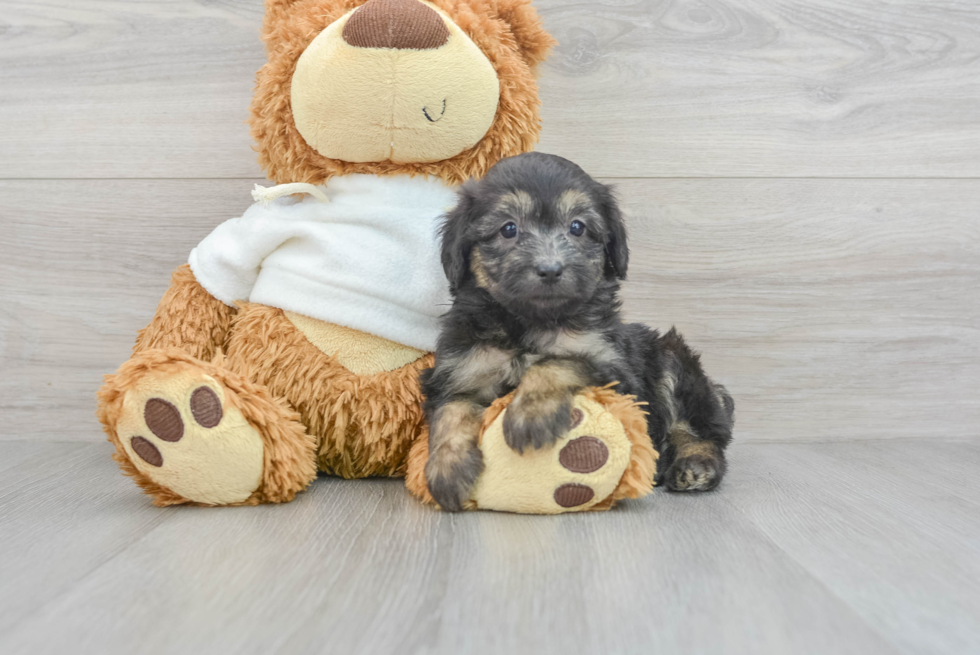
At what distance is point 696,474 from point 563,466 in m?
0.56

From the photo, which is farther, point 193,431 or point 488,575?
point 193,431

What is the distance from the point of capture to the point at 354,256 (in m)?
2.05

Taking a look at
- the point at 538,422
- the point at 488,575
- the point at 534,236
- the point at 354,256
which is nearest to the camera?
the point at 488,575

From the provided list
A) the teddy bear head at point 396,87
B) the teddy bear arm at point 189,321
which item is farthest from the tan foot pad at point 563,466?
the teddy bear arm at point 189,321

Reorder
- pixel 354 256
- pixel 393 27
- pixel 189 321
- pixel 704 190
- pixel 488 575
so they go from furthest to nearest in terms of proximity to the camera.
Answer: pixel 704 190 < pixel 189 321 < pixel 354 256 < pixel 393 27 < pixel 488 575

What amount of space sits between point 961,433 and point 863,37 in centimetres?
148

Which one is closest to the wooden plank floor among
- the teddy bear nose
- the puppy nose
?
the puppy nose

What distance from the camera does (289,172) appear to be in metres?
2.18

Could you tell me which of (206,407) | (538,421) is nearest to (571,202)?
(538,421)

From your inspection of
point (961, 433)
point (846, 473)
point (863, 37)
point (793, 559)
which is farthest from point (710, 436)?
point (863, 37)

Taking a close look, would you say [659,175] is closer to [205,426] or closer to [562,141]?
[562,141]

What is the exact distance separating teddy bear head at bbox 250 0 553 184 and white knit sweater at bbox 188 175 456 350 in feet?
0.24

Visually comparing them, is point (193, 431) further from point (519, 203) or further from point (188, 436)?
point (519, 203)

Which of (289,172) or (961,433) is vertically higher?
(289,172)
